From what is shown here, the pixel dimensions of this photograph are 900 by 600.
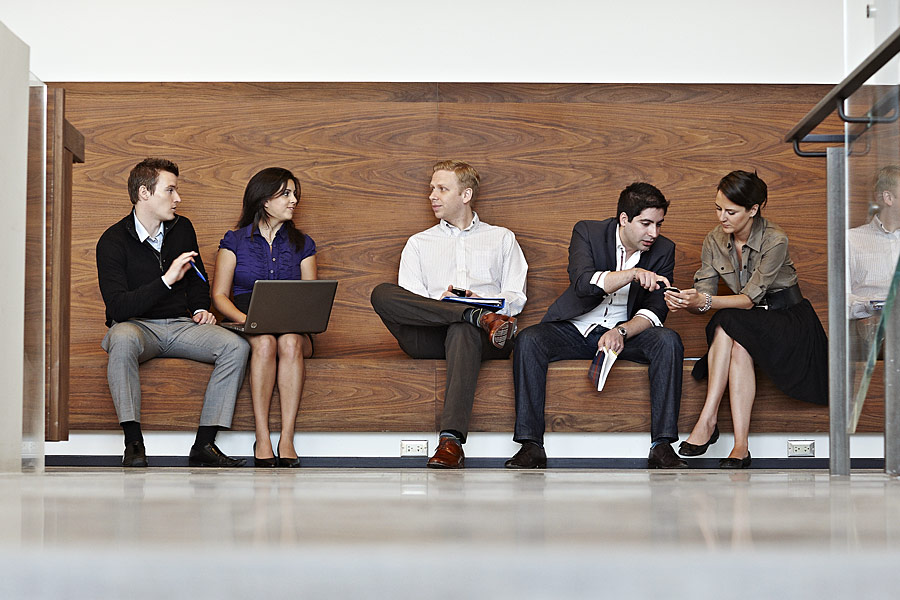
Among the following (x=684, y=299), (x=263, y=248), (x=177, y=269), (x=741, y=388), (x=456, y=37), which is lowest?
(x=741, y=388)

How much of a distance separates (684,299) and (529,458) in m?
0.86

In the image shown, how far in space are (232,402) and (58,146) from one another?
139 centimetres

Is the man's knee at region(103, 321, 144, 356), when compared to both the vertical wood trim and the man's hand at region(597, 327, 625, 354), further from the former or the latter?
the man's hand at region(597, 327, 625, 354)

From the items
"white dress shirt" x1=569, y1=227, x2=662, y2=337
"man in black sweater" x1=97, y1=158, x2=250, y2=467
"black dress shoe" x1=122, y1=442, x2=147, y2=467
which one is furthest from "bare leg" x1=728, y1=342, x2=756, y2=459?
"black dress shoe" x1=122, y1=442, x2=147, y2=467

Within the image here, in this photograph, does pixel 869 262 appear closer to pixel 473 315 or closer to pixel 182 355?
pixel 473 315

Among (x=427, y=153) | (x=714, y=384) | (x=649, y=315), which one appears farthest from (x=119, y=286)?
→ (x=714, y=384)

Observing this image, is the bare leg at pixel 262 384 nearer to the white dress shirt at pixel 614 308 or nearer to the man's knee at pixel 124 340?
the man's knee at pixel 124 340

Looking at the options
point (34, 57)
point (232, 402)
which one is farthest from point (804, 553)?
point (34, 57)

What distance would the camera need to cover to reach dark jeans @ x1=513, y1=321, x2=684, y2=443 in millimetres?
3385

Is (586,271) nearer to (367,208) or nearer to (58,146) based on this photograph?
(367,208)

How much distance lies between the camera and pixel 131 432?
11.2 ft

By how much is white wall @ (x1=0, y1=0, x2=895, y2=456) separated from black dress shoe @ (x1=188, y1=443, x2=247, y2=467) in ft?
6.48

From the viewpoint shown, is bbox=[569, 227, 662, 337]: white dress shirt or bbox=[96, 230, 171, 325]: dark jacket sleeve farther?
bbox=[569, 227, 662, 337]: white dress shirt

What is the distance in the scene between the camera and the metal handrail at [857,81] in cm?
175
